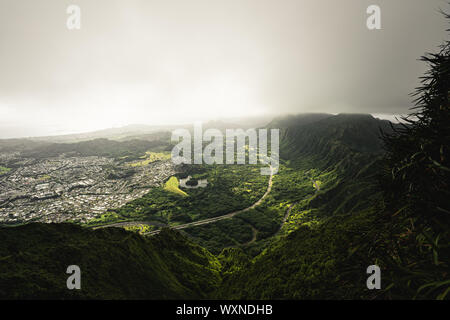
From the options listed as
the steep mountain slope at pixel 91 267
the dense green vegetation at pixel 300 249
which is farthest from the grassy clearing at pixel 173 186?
the steep mountain slope at pixel 91 267

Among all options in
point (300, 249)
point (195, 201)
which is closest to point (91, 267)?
point (300, 249)

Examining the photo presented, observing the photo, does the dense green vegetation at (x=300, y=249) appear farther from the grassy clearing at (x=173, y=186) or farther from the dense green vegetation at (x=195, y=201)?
the grassy clearing at (x=173, y=186)

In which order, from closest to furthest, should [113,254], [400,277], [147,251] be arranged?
[400,277], [113,254], [147,251]

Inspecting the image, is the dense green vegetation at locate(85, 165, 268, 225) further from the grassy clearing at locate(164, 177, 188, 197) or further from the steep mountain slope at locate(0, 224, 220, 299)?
the steep mountain slope at locate(0, 224, 220, 299)

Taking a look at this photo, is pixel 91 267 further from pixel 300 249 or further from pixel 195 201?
pixel 195 201

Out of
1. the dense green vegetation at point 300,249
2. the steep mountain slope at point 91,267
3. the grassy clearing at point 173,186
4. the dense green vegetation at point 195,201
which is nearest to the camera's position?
the dense green vegetation at point 300,249

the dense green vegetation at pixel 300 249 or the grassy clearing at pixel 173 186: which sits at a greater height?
the dense green vegetation at pixel 300 249
